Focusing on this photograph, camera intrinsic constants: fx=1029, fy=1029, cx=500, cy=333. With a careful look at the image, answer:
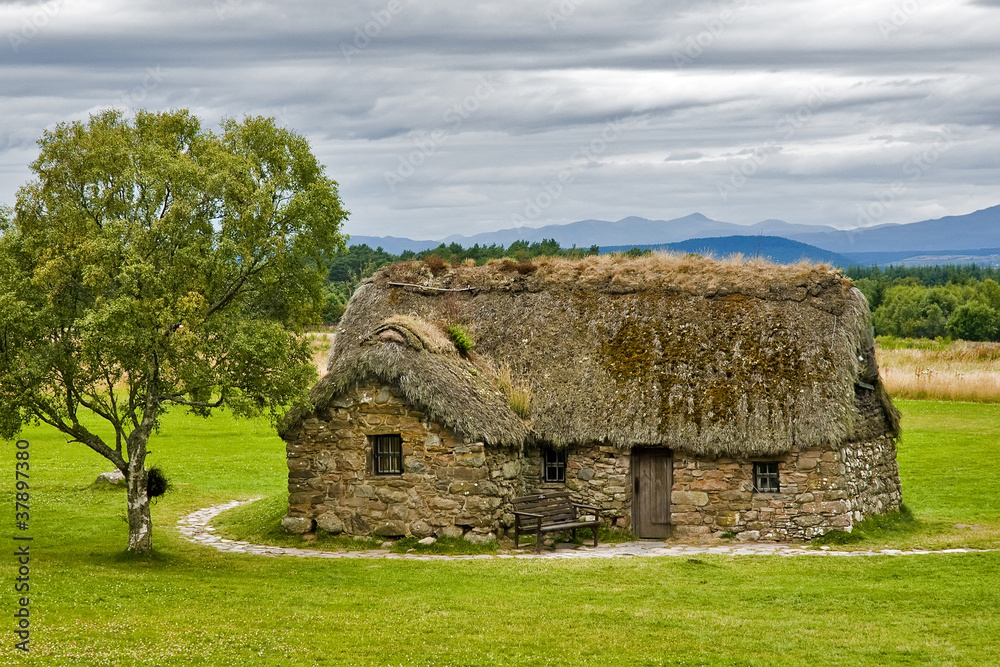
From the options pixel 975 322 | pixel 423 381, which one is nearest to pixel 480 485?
pixel 423 381

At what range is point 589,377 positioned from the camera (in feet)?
82.9

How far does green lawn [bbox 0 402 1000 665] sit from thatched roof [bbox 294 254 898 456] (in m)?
3.34

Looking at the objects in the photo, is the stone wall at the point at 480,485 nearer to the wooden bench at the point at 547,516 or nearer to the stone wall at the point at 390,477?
the stone wall at the point at 390,477

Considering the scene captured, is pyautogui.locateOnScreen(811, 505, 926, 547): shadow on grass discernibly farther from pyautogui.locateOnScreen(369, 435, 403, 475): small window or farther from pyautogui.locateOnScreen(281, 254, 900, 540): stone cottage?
pyautogui.locateOnScreen(369, 435, 403, 475): small window

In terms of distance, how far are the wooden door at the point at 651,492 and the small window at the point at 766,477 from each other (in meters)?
1.97

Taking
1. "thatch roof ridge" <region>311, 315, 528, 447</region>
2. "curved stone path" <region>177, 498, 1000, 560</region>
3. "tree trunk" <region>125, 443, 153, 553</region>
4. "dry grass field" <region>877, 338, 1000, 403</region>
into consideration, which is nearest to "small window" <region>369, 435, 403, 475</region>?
"thatch roof ridge" <region>311, 315, 528, 447</region>

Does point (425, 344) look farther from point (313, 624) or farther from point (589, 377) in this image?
point (313, 624)

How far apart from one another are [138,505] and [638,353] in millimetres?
12005

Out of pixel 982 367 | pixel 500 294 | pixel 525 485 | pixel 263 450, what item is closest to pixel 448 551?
pixel 525 485

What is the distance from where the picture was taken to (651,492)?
2455cm

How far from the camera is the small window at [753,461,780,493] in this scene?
23859 millimetres

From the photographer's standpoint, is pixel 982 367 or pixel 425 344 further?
pixel 982 367

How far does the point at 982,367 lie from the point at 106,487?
42.6 metres

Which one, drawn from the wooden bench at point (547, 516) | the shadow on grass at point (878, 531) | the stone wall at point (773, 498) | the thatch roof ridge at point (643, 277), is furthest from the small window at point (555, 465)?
the shadow on grass at point (878, 531)
